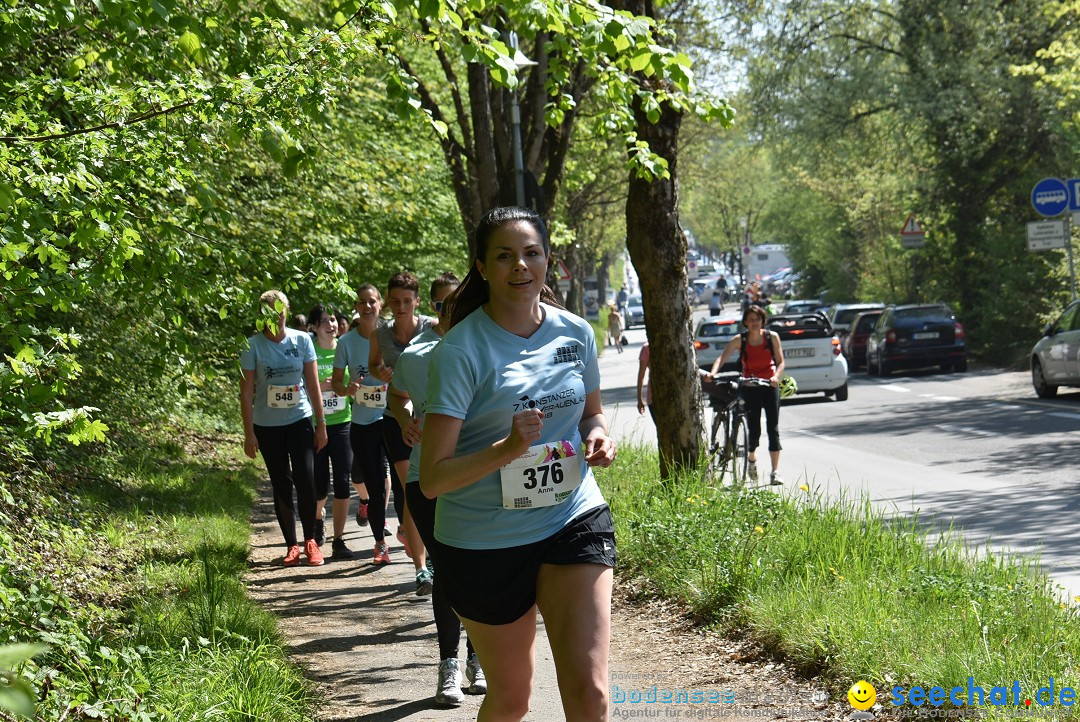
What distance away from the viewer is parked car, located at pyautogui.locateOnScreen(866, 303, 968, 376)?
29.5 metres

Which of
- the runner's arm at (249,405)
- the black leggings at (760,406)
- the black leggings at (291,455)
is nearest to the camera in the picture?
the runner's arm at (249,405)

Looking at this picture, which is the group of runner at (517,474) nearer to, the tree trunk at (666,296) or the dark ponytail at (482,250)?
the dark ponytail at (482,250)

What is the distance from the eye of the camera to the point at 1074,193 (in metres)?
21.9

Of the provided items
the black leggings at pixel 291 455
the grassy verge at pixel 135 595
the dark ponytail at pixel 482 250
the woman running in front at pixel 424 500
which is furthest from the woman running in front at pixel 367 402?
the dark ponytail at pixel 482 250

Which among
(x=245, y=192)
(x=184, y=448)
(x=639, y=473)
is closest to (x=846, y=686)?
(x=639, y=473)

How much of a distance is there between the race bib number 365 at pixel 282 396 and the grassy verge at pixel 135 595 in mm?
1187

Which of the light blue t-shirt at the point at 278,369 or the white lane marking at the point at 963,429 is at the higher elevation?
the light blue t-shirt at the point at 278,369

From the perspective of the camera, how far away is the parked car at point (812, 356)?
24.0 metres

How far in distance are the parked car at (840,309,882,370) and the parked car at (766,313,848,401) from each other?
365 inches

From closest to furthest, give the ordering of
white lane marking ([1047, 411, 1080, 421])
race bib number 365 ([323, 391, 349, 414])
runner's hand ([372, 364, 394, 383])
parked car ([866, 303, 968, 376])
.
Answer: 1. runner's hand ([372, 364, 394, 383])
2. race bib number 365 ([323, 391, 349, 414])
3. white lane marking ([1047, 411, 1080, 421])
4. parked car ([866, 303, 968, 376])

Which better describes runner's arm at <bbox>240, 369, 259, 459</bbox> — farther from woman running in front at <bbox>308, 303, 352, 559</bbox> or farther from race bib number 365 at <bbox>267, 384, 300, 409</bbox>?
woman running in front at <bbox>308, 303, 352, 559</bbox>

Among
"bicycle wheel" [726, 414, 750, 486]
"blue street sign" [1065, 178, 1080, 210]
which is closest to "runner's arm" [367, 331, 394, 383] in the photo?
"bicycle wheel" [726, 414, 750, 486]

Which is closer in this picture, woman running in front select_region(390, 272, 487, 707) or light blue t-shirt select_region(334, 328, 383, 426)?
woman running in front select_region(390, 272, 487, 707)

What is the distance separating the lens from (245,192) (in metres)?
14.6
